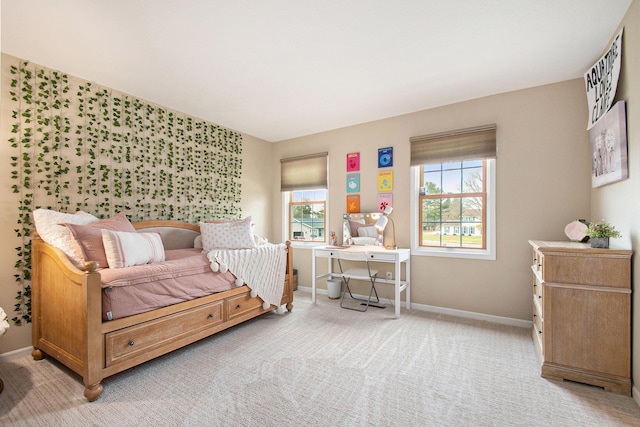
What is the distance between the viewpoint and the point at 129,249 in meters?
2.32

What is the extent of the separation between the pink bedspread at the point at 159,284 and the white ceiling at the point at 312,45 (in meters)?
1.73

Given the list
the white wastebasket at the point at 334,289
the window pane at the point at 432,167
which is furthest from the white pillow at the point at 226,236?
the window pane at the point at 432,167

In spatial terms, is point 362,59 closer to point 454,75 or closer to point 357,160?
point 454,75

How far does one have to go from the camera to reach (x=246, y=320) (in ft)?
10.4

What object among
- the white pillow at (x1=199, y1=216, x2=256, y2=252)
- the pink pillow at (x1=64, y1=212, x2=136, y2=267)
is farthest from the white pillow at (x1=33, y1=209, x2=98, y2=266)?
the white pillow at (x1=199, y1=216, x2=256, y2=252)

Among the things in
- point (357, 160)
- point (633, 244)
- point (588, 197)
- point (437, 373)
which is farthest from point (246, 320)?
point (588, 197)

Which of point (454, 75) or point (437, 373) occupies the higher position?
point (454, 75)

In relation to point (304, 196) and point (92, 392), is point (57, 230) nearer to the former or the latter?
point (92, 392)

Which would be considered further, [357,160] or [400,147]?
[357,160]

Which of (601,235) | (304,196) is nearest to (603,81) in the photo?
(601,235)

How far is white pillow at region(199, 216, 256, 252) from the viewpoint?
10.5 feet

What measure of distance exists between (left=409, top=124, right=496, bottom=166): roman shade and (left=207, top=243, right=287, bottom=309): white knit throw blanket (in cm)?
206

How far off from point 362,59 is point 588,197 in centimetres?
250

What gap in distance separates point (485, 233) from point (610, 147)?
4.53 feet
